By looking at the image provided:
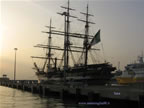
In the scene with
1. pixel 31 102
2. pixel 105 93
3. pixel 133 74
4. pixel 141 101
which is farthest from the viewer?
pixel 133 74

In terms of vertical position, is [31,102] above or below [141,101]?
below

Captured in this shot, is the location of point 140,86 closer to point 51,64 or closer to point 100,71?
point 100,71

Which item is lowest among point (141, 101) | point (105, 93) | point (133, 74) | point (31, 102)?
point (31, 102)

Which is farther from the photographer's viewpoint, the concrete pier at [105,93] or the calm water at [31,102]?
the calm water at [31,102]

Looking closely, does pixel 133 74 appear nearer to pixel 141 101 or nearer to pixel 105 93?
pixel 105 93

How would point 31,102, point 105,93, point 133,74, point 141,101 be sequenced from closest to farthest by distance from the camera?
point 141,101
point 105,93
point 31,102
point 133,74

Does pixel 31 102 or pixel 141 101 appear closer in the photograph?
pixel 141 101

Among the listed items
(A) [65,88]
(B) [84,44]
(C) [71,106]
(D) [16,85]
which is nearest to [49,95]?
(A) [65,88]

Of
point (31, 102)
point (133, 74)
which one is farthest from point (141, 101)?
point (133, 74)

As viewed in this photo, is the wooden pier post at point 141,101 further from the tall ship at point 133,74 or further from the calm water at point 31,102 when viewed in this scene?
the tall ship at point 133,74

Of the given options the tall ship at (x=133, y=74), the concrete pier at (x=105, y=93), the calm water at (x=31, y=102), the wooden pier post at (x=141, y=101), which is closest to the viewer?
the wooden pier post at (x=141, y=101)

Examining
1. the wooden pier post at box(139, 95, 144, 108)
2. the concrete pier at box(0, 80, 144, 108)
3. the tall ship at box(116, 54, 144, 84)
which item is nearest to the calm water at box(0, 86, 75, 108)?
the concrete pier at box(0, 80, 144, 108)

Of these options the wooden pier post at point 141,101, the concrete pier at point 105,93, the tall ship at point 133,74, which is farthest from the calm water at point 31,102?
the tall ship at point 133,74

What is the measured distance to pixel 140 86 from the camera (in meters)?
26.6
